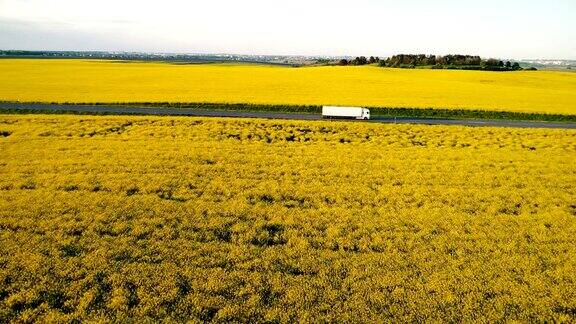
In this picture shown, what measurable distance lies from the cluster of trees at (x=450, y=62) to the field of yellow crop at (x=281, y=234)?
360ft

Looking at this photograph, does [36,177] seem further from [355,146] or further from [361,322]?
[355,146]

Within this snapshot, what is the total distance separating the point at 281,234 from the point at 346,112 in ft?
95.5

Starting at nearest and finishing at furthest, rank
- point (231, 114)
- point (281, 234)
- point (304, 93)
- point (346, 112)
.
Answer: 1. point (281, 234)
2. point (346, 112)
3. point (231, 114)
4. point (304, 93)

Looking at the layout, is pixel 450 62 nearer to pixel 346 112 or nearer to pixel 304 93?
pixel 304 93

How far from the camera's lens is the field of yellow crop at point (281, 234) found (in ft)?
31.2

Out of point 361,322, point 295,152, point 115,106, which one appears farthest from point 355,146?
point 115,106

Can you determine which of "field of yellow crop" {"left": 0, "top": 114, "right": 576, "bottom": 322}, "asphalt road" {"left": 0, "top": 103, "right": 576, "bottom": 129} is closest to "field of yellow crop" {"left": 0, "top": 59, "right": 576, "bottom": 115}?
"asphalt road" {"left": 0, "top": 103, "right": 576, "bottom": 129}

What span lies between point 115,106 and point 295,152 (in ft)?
91.6

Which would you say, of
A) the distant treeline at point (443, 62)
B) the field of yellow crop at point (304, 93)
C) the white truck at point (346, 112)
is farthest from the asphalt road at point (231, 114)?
the distant treeline at point (443, 62)

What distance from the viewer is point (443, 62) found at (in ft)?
447

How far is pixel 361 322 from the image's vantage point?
895 centimetres

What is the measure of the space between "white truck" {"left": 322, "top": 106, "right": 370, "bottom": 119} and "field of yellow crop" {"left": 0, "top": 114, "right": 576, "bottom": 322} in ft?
52.1

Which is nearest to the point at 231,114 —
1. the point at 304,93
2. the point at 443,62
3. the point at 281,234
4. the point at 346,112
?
the point at 346,112

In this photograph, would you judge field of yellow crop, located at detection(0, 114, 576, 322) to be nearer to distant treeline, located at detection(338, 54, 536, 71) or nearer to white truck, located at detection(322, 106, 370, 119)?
white truck, located at detection(322, 106, 370, 119)
